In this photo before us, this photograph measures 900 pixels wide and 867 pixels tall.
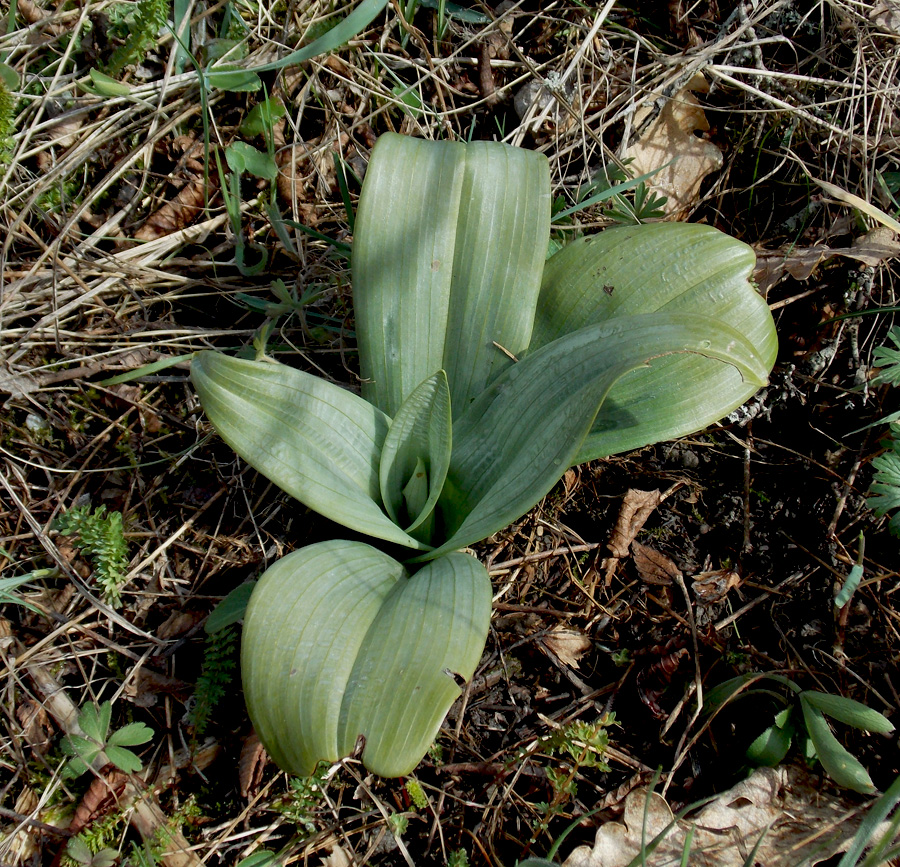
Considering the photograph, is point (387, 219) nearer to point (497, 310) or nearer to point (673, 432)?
point (497, 310)

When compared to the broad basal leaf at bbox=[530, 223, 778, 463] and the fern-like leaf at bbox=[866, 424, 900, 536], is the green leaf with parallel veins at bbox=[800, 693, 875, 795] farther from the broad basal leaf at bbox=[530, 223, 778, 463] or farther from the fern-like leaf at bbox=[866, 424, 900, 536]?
the broad basal leaf at bbox=[530, 223, 778, 463]

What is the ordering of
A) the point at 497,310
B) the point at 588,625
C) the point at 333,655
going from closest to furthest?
the point at 333,655, the point at 497,310, the point at 588,625

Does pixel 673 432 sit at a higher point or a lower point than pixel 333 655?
higher

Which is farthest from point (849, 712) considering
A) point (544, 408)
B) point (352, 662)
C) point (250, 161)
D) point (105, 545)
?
point (250, 161)

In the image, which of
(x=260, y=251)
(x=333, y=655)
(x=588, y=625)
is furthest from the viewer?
(x=260, y=251)

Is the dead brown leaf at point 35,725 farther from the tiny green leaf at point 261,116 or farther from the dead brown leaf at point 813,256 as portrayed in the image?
the dead brown leaf at point 813,256

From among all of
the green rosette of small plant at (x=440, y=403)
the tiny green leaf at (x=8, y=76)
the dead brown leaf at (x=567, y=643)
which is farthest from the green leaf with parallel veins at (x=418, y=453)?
the tiny green leaf at (x=8, y=76)

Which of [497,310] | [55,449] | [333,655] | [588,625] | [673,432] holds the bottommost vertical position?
[588,625]

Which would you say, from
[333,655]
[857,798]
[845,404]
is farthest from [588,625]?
[845,404]
